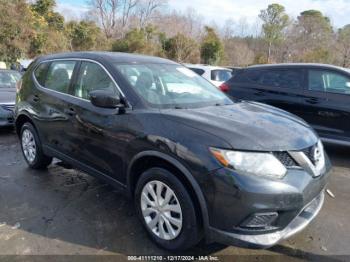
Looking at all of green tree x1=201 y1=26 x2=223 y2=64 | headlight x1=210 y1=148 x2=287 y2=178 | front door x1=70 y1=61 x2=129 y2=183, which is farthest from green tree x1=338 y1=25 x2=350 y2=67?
headlight x1=210 y1=148 x2=287 y2=178

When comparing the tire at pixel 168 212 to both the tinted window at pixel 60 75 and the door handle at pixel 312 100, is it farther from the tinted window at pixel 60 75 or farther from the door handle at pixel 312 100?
the door handle at pixel 312 100

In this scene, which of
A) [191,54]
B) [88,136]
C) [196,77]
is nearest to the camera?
[88,136]

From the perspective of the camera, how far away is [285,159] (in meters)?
2.51

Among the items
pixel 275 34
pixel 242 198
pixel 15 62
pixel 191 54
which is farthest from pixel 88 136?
pixel 275 34

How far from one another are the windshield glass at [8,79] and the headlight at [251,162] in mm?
7504

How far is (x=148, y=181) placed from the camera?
2.87 m

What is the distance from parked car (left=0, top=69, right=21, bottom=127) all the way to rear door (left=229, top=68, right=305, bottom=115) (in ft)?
15.5

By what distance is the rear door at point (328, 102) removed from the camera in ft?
17.8

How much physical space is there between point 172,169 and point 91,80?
1552 mm

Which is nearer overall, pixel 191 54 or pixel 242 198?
pixel 242 198

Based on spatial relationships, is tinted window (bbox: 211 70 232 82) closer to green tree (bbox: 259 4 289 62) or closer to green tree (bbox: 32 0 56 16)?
green tree (bbox: 32 0 56 16)

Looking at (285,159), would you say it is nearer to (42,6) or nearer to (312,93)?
(312,93)

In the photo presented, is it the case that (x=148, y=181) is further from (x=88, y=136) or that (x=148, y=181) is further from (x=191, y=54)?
(x=191, y=54)

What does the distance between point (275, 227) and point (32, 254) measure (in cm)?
207
